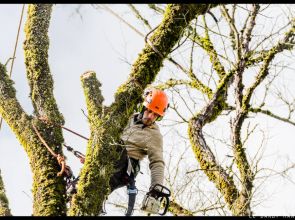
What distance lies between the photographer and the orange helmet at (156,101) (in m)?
4.80

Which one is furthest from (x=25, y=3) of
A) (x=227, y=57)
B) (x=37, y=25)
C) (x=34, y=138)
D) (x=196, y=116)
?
(x=196, y=116)

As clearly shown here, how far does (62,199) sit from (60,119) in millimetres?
762

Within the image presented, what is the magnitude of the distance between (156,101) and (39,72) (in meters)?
1.37

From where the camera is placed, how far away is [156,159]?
4.60m

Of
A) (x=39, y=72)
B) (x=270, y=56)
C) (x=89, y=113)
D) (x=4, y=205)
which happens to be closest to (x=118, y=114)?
(x=89, y=113)

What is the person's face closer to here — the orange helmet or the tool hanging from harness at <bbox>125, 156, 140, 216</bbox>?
the orange helmet

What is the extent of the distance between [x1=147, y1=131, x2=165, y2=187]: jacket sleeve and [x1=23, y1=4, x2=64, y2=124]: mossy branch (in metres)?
1.07

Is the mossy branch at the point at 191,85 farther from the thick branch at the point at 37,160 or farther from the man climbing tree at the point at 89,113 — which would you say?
the thick branch at the point at 37,160

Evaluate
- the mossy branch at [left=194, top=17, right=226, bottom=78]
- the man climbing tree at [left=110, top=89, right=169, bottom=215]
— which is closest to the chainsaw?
the man climbing tree at [left=110, top=89, right=169, bottom=215]

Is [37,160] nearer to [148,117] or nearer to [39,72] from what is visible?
[39,72]

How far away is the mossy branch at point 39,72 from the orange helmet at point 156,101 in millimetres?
1105

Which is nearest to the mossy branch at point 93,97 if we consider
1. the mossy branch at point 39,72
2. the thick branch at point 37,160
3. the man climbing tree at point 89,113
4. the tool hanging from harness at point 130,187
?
the man climbing tree at point 89,113

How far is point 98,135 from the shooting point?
11.2 feet

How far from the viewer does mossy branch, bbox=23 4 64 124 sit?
155 inches
